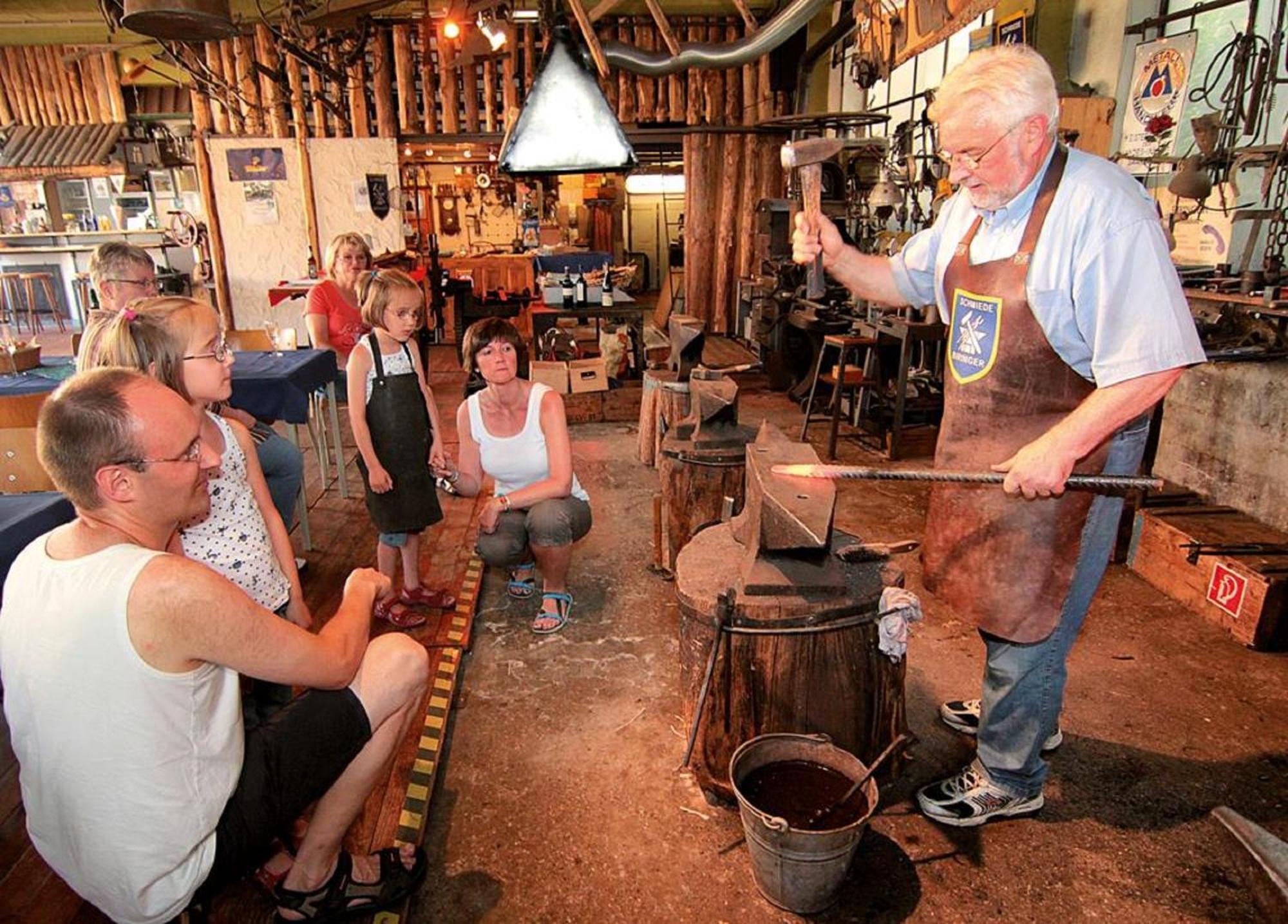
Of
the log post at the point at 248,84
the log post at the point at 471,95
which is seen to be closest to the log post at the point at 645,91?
the log post at the point at 471,95

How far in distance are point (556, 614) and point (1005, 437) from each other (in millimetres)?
2208

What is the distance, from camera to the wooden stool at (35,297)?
1284cm

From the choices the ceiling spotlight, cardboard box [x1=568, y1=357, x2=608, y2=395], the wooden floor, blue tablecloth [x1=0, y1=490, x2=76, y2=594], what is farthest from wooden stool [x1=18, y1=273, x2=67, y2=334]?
blue tablecloth [x1=0, y1=490, x2=76, y2=594]

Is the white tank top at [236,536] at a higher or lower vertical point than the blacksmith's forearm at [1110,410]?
lower

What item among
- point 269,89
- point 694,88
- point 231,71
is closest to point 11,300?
point 231,71

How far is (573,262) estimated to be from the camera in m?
9.98

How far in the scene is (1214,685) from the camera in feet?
10.7

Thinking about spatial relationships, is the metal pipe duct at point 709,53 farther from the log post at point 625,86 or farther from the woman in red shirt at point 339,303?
the woman in red shirt at point 339,303

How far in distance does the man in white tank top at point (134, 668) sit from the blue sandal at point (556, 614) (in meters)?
1.88

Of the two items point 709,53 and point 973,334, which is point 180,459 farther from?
point 709,53

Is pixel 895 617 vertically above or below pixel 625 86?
below

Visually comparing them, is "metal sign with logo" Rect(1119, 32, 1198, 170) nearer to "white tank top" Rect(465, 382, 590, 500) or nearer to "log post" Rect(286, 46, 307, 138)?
"white tank top" Rect(465, 382, 590, 500)

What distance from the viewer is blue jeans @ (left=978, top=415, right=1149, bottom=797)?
2.25 m

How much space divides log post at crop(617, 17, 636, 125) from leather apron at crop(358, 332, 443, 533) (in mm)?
8242
